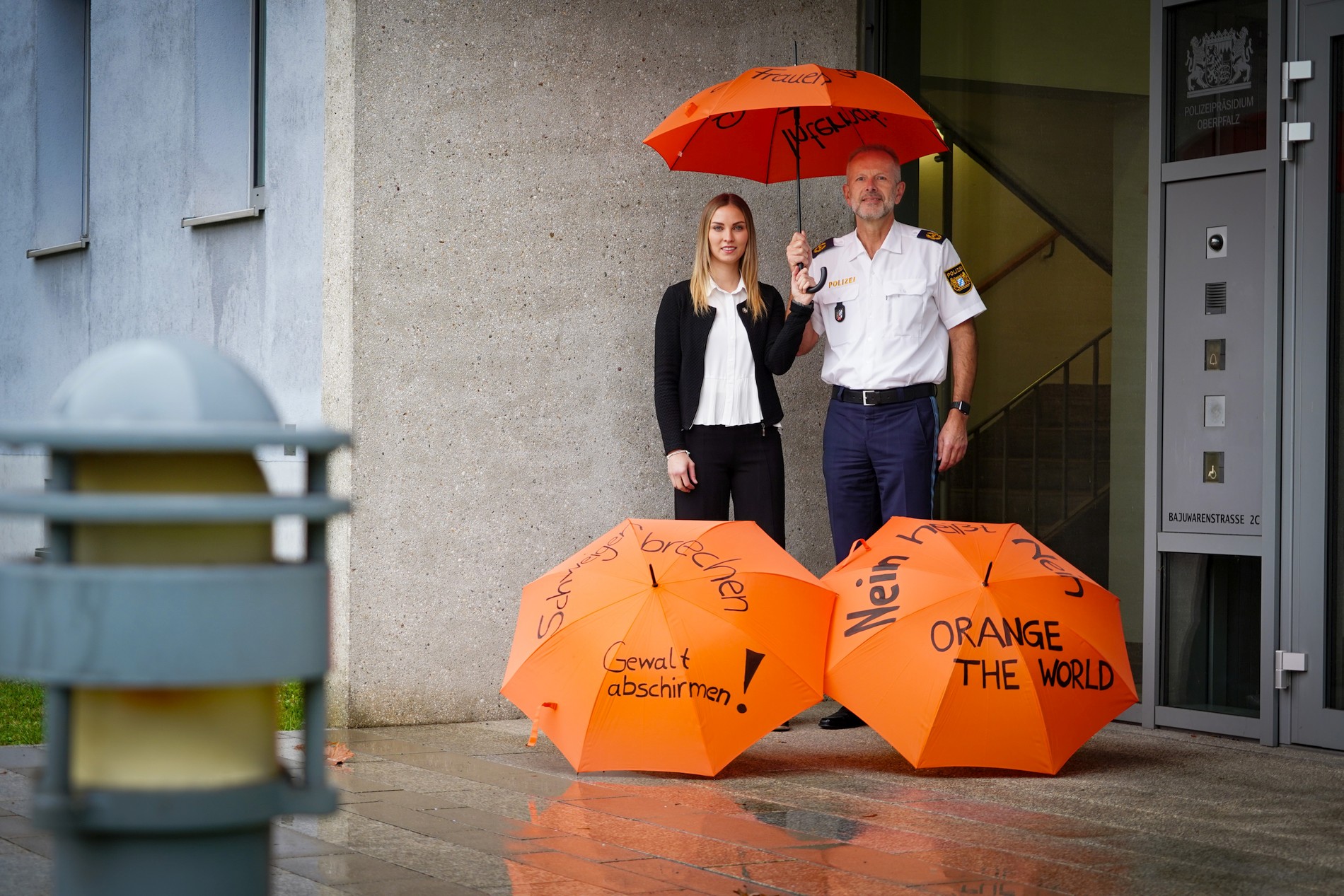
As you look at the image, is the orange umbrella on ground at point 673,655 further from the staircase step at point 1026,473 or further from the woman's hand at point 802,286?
the staircase step at point 1026,473

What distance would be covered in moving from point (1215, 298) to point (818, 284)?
1614 mm

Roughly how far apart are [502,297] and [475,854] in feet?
11.0

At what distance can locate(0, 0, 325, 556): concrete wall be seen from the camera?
286 inches

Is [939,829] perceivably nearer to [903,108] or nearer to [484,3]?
[903,108]

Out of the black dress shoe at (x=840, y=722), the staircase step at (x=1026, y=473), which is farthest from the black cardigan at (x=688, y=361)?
the staircase step at (x=1026, y=473)

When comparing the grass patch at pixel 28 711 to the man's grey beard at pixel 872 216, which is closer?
the grass patch at pixel 28 711

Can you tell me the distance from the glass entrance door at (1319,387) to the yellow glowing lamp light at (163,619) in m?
5.15

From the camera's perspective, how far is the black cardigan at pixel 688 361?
672 centimetres

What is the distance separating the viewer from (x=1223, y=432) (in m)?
6.38

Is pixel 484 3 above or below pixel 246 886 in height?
above

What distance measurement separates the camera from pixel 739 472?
22.2 feet

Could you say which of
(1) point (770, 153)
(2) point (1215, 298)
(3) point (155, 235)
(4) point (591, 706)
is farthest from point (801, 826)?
(3) point (155, 235)

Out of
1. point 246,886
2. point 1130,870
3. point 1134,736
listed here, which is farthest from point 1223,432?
point 246,886

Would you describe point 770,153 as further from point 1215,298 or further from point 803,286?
point 1215,298
